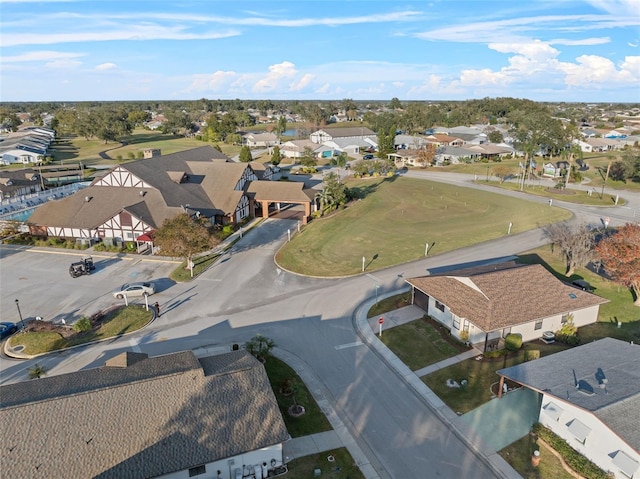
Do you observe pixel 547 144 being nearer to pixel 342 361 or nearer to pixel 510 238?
pixel 510 238

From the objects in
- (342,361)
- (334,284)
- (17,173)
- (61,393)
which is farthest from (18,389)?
(17,173)

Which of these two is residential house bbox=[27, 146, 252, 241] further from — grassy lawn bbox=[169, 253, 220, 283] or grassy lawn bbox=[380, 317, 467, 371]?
grassy lawn bbox=[380, 317, 467, 371]

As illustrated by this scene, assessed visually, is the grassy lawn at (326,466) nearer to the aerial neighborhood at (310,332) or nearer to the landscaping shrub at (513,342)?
the aerial neighborhood at (310,332)

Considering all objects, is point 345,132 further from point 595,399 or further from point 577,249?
point 595,399

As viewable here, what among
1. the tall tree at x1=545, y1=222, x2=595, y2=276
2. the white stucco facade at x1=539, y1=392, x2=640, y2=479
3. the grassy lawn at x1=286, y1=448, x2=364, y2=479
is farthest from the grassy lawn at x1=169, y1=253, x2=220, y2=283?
the tall tree at x1=545, y1=222, x2=595, y2=276

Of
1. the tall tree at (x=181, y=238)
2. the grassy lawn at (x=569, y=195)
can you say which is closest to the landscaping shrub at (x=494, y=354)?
the tall tree at (x=181, y=238)

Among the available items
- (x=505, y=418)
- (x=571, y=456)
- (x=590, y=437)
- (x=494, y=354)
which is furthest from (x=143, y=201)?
(x=590, y=437)
